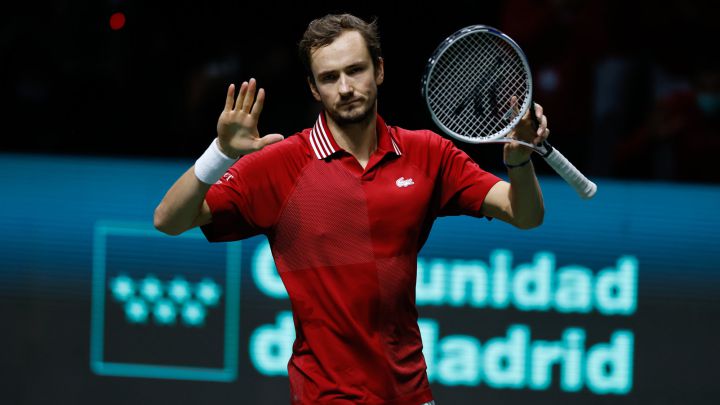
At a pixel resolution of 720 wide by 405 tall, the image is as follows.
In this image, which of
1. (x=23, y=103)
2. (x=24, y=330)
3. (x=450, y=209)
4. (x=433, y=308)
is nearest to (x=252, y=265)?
(x=433, y=308)

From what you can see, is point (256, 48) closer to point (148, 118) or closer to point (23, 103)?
point (148, 118)

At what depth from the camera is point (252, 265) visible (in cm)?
558

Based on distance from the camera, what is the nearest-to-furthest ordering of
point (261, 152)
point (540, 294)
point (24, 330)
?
1. point (261, 152)
2. point (540, 294)
3. point (24, 330)

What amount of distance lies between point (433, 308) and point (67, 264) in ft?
6.13

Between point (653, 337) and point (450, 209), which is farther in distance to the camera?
point (653, 337)

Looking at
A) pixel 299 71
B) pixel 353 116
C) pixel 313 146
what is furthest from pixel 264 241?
pixel 353 116

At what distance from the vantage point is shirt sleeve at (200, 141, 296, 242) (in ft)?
11.2

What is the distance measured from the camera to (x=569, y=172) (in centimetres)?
345

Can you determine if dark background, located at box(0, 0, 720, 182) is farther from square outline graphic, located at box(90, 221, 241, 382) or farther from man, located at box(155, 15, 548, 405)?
man, located at box(155, 15, 548, 405)

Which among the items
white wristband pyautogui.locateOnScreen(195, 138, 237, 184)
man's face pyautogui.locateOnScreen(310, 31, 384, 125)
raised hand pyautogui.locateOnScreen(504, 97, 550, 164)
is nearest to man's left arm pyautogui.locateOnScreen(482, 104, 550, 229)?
raised hand pyautogui.locateOnScreen(504, 97, 550, 164)

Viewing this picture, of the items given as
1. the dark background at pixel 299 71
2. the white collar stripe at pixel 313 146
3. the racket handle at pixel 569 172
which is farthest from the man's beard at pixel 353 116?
the dark background at pixel 299 71

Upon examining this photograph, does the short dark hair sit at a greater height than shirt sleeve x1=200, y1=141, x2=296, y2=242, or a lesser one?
greater

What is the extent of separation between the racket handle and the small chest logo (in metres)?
0.42

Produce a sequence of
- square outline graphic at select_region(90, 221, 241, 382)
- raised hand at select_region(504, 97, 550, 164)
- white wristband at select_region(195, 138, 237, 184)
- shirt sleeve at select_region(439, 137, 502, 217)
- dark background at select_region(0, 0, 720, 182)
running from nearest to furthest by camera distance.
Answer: white wristband at select_region(195, 138, 237, 184) → raised hand at select_region(504, 97, 550, 164) → shirt sleeve at select_region(439, 137, 502, 217) → square outline graphic at select_region(90, 221, 241, 382) → dark background at select_region(0, 0, 720, 182)
